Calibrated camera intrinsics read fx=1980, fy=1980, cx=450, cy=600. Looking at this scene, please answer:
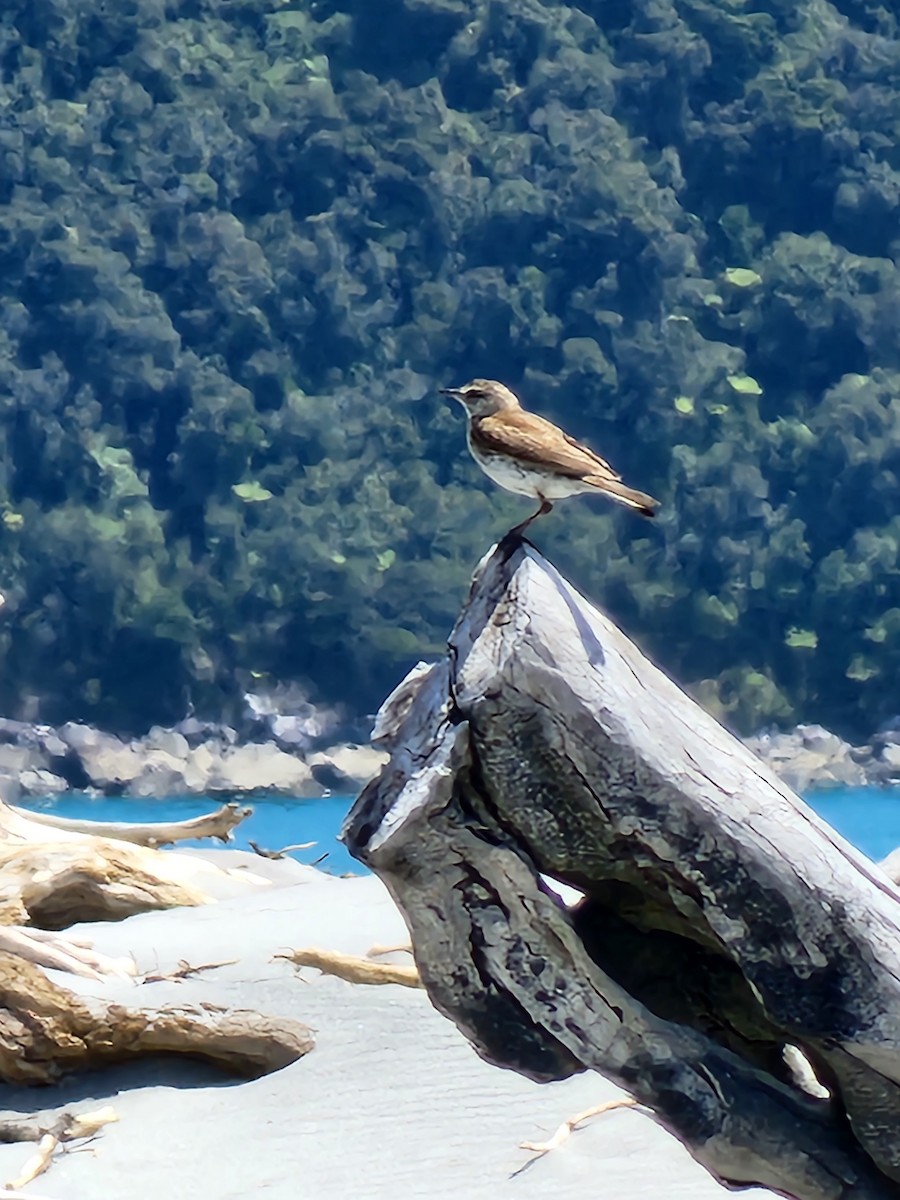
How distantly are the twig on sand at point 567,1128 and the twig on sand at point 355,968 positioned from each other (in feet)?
3.13

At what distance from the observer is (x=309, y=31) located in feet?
140

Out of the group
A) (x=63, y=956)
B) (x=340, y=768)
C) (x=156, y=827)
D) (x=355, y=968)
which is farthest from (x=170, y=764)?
(x=355, y=968)

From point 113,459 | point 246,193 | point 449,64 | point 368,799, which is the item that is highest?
point 368,799

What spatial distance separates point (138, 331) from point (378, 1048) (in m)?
33.5

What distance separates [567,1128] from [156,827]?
392cm

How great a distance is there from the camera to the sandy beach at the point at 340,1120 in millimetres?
4316

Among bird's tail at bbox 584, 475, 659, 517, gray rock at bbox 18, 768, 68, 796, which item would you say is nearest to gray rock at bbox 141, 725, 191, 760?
gray rock at bbox 18, 768, 68, 796

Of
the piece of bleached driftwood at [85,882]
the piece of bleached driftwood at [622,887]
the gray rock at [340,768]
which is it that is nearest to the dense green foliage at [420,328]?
the gray rock at [340,768]

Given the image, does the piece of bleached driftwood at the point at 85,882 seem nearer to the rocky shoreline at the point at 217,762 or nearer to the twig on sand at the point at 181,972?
the twig on sand at the point at 181,972

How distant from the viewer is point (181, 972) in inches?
221

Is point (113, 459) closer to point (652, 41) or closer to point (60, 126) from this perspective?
point (60, 126)

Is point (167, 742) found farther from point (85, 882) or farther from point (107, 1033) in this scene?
point (107, 1033)

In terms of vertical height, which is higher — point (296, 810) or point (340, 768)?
point (296, 810)

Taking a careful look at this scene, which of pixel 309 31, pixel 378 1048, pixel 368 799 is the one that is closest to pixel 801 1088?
pixel 368 799
